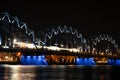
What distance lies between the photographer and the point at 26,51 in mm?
108812

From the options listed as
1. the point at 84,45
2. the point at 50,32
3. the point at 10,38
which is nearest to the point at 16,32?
the point at 10,38

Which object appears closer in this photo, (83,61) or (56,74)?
(56,74)

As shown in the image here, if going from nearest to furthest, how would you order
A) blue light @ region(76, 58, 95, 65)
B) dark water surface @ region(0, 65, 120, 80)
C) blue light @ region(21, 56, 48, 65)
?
dark water surface @ region(0, 65, 120, 80), blue light @ region(21, 56, 48, 65), blue light @ region(76, 58, 95, 65)

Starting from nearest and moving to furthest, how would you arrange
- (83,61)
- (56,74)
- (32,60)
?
(56,74) → (32,60) → (83,61)

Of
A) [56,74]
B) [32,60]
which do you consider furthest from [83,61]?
[56,74]

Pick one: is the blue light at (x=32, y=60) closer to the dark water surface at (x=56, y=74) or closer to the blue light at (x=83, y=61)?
the blue light at (x=83, y=61)

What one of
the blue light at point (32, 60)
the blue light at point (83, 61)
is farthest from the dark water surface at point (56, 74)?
the blue light at point (83, 61)

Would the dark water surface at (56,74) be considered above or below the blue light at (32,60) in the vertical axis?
below

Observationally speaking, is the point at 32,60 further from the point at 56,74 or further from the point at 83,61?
the point at 56,74

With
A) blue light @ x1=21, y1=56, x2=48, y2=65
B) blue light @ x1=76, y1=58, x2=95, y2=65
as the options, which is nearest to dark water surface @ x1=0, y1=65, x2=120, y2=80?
blue light @ x1=21, y1=56, x2=48, y2=65

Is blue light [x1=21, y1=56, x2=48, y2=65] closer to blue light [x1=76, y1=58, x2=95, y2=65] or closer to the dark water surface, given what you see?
blue light [x1=76, y1=58, x2=95, y2=65]

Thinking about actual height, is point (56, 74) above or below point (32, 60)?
below

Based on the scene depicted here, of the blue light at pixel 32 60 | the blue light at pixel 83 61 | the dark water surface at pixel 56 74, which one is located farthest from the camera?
the blue light at pixel 83 61

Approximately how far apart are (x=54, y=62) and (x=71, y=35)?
15.6 m
